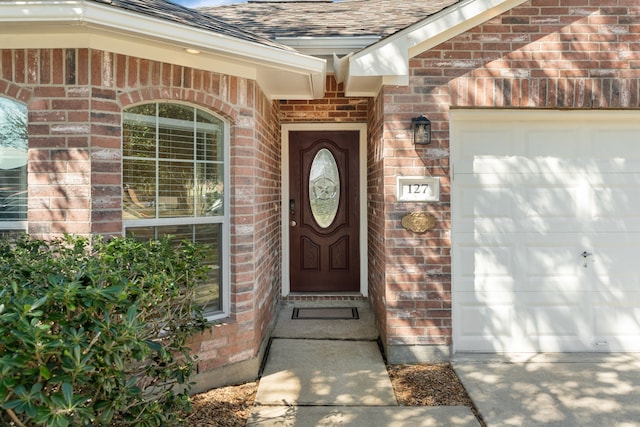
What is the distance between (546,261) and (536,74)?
172 cm

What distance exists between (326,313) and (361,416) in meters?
2.29

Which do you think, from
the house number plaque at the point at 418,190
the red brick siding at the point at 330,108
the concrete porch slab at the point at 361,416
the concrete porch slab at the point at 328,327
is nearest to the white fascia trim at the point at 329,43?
the red brick siding at the point at 330,108

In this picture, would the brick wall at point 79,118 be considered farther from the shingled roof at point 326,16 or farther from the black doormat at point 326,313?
the black doormat at point 326,313

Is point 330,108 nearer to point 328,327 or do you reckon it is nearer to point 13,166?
point 328,327

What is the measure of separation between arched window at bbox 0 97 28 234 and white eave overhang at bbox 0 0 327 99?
1.49ft

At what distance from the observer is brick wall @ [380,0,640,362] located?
4.05 metres

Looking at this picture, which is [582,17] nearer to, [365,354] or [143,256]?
[365,354]

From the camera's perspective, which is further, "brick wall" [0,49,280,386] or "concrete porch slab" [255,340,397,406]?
"concrete porch slab" [255,340,397,406]

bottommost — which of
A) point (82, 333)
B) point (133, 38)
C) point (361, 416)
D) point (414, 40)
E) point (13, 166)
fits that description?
point (361, 416)

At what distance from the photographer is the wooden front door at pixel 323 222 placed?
20.4ft

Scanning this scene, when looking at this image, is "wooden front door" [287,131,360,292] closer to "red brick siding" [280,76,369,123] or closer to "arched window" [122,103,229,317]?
"red brick siding" [280,76,369,123]

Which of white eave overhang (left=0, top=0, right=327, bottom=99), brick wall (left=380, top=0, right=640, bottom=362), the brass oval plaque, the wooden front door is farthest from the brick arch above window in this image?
the wooden front door

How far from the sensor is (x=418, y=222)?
13.5 ft

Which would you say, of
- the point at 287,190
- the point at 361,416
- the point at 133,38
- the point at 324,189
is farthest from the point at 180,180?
the point at 324,189
